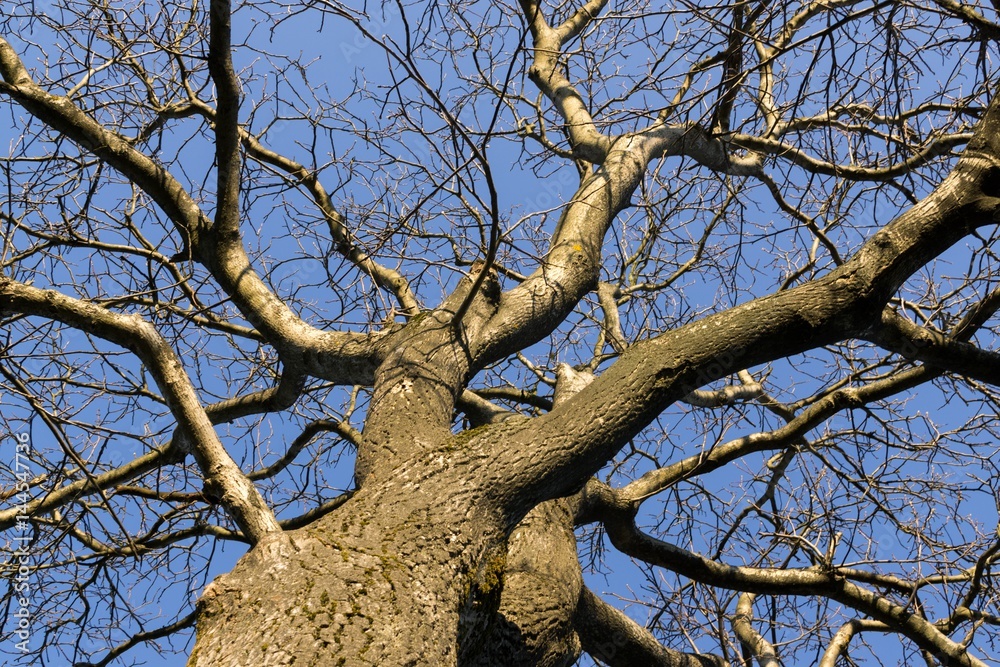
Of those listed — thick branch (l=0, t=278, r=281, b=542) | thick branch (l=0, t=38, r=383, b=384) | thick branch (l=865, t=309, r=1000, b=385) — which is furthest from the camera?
thick branch (l=0, t=38, r=383, b=384)

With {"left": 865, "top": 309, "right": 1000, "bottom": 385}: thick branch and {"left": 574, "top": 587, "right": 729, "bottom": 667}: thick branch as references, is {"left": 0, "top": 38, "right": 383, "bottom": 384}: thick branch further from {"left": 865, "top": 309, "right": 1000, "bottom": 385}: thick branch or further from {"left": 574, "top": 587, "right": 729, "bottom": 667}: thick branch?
{"left": 865, "top": 309, "right": 1000, "bottom": 385}: thick branch

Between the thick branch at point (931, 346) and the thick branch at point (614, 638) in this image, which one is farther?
the thick branch at point (614, 638)

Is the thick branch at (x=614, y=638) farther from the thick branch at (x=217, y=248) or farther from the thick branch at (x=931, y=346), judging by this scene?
the thick branch at (x=931, y=346)

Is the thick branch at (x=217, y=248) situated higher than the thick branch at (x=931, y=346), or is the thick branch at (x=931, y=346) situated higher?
the thick branch at (x=217, y=248)

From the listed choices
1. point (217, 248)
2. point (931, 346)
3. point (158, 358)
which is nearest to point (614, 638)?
point (931, 346)

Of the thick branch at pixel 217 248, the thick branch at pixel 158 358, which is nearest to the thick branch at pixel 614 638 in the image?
the thick branch at pixel 217 248

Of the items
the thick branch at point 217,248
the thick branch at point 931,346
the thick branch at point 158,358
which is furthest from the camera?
the thick branch at point 217,248

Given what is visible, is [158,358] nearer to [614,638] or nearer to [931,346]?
[614,638]

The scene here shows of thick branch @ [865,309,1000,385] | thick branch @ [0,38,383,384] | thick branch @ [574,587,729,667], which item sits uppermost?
thick branch @ [0,38,383,384]

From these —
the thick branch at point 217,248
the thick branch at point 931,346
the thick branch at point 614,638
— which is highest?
the thick branch at point 217,248

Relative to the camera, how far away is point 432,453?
251cm

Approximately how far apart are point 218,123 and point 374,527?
201 cm

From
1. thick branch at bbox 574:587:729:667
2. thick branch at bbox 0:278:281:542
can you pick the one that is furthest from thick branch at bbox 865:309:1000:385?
thick branch at bbox 0:278:281:542

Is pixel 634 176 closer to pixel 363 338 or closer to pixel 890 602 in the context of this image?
pixel 363 338
